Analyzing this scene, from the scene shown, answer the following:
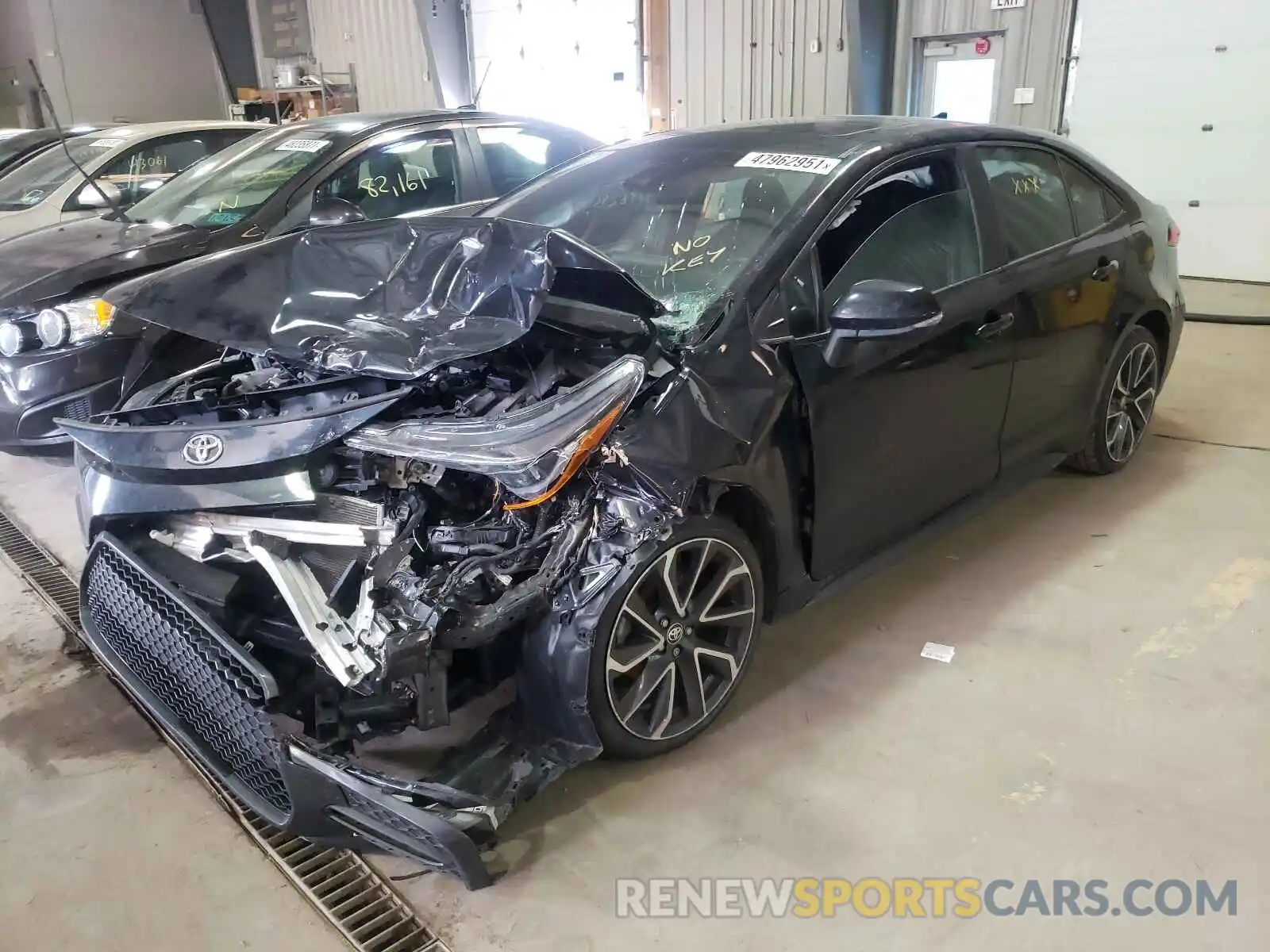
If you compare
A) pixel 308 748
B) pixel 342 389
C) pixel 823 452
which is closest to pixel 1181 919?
pixel 823 452

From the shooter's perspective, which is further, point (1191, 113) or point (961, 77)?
point (961, 77)

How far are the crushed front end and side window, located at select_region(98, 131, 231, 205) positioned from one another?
4.71 meters

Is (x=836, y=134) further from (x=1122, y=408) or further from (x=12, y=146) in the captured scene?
(x=12, y=146)

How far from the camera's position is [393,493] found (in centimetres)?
212

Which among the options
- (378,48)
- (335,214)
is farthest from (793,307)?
(378,48)

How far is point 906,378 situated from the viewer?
2.65 meters

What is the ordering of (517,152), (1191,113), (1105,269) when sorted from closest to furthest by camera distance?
(1105,269), (517,152), (1191,113)

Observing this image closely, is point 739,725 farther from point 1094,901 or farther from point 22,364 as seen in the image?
point 22,364

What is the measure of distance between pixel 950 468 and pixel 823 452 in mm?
661

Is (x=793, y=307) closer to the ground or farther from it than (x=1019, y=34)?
closer to the ground

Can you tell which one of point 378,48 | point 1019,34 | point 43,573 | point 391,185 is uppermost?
point 378,48

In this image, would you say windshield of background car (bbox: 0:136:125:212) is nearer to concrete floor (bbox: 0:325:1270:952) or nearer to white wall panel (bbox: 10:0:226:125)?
concrete floor (bbox: 0:325:1270:952)

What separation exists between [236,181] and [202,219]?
0.37m

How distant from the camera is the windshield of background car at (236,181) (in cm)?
461
